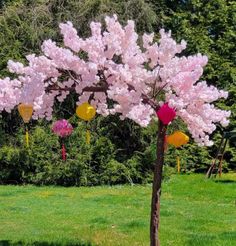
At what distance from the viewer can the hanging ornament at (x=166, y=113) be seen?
19.0ft

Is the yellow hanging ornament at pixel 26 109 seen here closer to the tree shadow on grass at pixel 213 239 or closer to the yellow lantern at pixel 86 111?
the yellow lantern at pixel 86 111

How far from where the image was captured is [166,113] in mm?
5805

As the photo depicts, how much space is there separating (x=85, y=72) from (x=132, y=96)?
2.03ft

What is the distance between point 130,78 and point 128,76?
0.03 metres

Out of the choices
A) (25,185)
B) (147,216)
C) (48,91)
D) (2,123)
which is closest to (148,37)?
(48,91)

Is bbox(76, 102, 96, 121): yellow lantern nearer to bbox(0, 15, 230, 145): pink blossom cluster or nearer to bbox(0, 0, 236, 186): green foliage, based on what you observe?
bbox(0, 15, 230, 145): pink blossom cluster

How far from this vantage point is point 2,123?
1695 cm

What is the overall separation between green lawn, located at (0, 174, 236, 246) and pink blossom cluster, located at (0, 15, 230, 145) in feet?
6.43

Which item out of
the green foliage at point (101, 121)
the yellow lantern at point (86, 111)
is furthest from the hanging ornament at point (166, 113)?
the green foliage at point (101, 121)

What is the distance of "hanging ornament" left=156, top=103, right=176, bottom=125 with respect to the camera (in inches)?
228

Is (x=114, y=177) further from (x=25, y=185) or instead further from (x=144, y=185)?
(x=25, y=185)

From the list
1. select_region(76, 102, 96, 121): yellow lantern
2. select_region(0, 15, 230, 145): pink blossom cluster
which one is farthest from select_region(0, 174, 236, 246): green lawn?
select_region(0, 15, 230, 145): pink blossom cluster

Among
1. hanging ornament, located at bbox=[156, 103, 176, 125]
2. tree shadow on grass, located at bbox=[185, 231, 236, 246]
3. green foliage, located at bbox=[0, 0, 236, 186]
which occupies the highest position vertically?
green foliage, located at bbox=[0, 0, 236, 186]

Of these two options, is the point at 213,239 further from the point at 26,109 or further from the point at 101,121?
the point at 101,121
